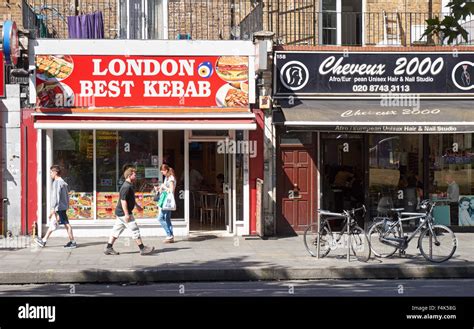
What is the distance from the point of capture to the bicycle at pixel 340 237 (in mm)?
13164

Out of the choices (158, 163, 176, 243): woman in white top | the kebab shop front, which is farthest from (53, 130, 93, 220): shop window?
(158, 163, 176, 243): woman in white top

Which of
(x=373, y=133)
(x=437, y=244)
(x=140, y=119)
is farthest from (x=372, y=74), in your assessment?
(x=140, y=119)

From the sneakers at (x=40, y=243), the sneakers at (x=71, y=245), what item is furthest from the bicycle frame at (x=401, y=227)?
the sneakers at (x=40, y=243)

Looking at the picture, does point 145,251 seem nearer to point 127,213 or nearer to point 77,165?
point 127,213

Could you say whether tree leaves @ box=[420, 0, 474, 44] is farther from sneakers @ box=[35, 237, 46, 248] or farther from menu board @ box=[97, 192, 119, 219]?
menu board @ box=[97, 192, 119, 219]

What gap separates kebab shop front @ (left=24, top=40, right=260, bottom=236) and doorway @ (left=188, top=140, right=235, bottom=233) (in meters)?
0.05

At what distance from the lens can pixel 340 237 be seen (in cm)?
1348

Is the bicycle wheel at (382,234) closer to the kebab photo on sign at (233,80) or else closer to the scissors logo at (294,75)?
the scissors logo at (294,75)

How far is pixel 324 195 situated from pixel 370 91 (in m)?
2.78

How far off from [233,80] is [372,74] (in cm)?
339

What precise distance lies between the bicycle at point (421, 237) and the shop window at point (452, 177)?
13.8 feet

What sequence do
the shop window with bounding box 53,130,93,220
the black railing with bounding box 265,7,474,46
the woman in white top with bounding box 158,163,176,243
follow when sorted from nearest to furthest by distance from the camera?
the woman in white top with bounding box 158,163,176,243 → the shop window with bounding box 53,130,93,220 → the black railing with bounding box 265,7,474,46

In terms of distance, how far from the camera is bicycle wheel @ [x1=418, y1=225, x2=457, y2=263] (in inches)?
510
